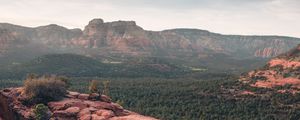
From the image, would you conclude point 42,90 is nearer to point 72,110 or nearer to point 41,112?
point 72,110

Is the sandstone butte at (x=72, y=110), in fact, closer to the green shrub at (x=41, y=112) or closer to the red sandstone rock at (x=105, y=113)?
the red sandstone rock at (x=105, y=113)

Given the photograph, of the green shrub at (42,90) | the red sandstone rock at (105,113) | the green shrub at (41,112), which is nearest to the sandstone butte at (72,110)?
the red sandstone rock at (105,113)

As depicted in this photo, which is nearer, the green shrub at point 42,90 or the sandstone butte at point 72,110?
the sandstone butte at point 72,110

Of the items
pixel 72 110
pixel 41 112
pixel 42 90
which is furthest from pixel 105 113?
pixel 42 90

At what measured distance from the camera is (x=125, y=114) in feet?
371

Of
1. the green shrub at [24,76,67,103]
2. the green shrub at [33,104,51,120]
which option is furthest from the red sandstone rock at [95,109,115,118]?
the green shrub at [24,76,67,103]

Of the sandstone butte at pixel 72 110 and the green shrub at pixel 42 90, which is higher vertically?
the green shrub at pixel 42 90

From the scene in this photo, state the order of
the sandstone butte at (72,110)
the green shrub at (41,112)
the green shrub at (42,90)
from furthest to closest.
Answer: the green shrub at (42,90), the sandstone butte at (72,110), the green shrub at (41,112)

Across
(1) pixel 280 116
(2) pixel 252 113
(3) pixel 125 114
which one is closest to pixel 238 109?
(2) pixel 252 113

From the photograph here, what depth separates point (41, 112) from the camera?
105500 mm

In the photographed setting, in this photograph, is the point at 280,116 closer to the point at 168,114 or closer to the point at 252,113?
the point at 252,113

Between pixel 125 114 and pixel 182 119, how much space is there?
59430 millimetres

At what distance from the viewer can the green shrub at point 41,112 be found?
104369 mm

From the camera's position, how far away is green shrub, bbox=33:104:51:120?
104369mm
